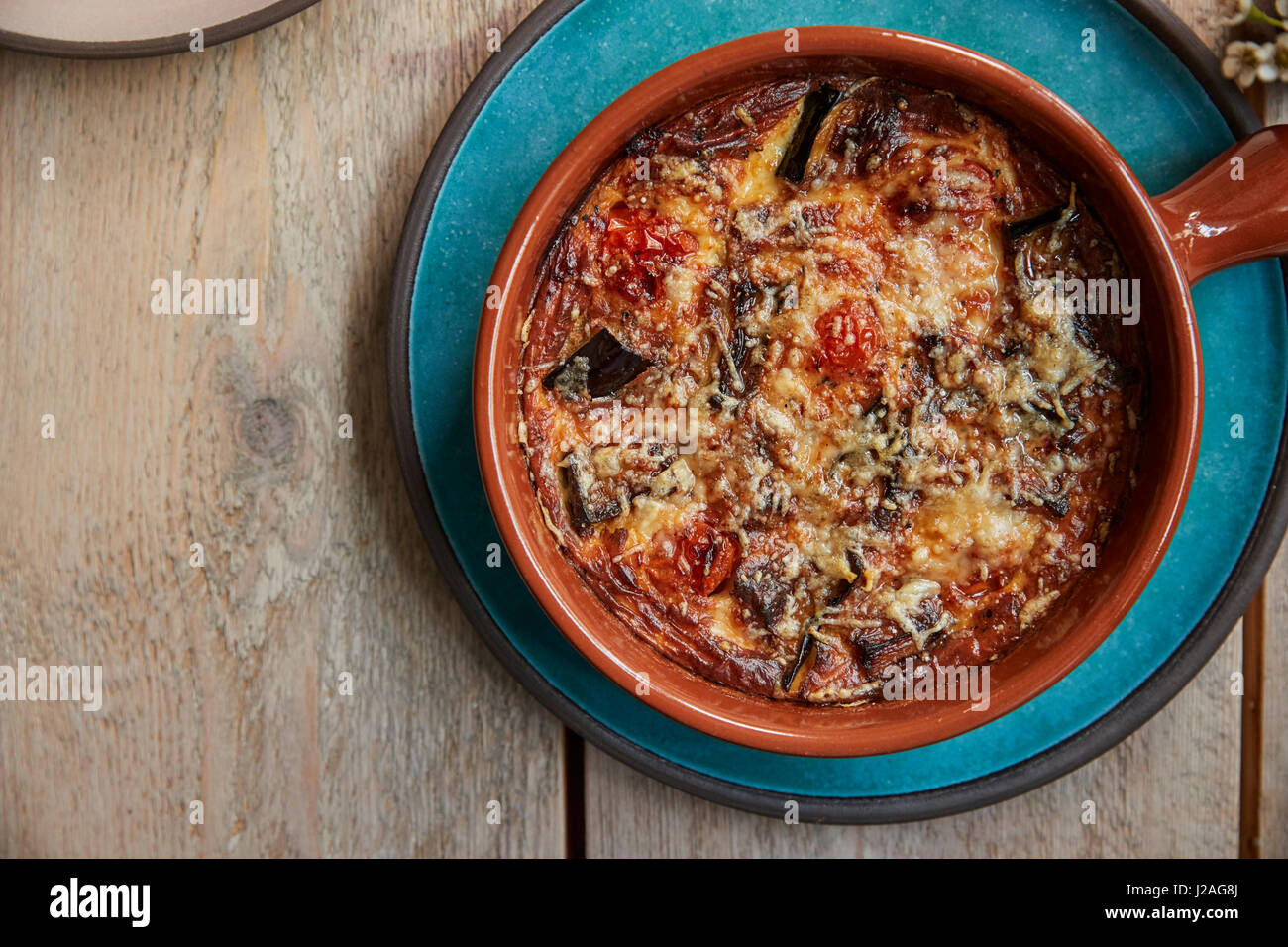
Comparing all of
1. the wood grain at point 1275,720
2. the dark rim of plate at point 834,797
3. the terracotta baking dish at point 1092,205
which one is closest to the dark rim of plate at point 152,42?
the dark rim of plate at point 834,797

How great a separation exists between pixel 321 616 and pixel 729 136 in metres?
1.28

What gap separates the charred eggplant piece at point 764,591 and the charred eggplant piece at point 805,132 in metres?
0.67

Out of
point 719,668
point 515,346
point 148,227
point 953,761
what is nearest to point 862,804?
point 953,761

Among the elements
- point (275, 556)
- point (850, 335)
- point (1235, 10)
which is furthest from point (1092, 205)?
point (275, 556)

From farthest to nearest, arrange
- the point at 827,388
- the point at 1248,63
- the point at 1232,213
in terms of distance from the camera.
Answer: the point at 1248,63
the point at 827,388
the point at 1232,213

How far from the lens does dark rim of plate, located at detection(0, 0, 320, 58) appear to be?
182 centimetres

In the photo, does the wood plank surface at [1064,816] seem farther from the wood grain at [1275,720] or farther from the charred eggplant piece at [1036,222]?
the charred eggplant piece at [1036,222]

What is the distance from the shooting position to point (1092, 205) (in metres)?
1.59

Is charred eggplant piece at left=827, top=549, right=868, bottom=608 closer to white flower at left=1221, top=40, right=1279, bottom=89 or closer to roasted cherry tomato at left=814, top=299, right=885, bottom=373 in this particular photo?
roasted cherry tomato at left=814, top=299, right=885, bottom=373

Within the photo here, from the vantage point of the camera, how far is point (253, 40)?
1982 mm

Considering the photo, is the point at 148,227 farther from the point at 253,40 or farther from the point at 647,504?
the point at 647,504

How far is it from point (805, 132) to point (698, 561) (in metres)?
0.76

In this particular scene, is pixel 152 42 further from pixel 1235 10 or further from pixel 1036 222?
pixel 1235 10

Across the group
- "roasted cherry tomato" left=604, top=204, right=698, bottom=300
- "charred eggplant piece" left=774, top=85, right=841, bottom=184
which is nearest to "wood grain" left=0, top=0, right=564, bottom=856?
"roasted cherry tomato" left=604, top=204, right=698, bottom=300
